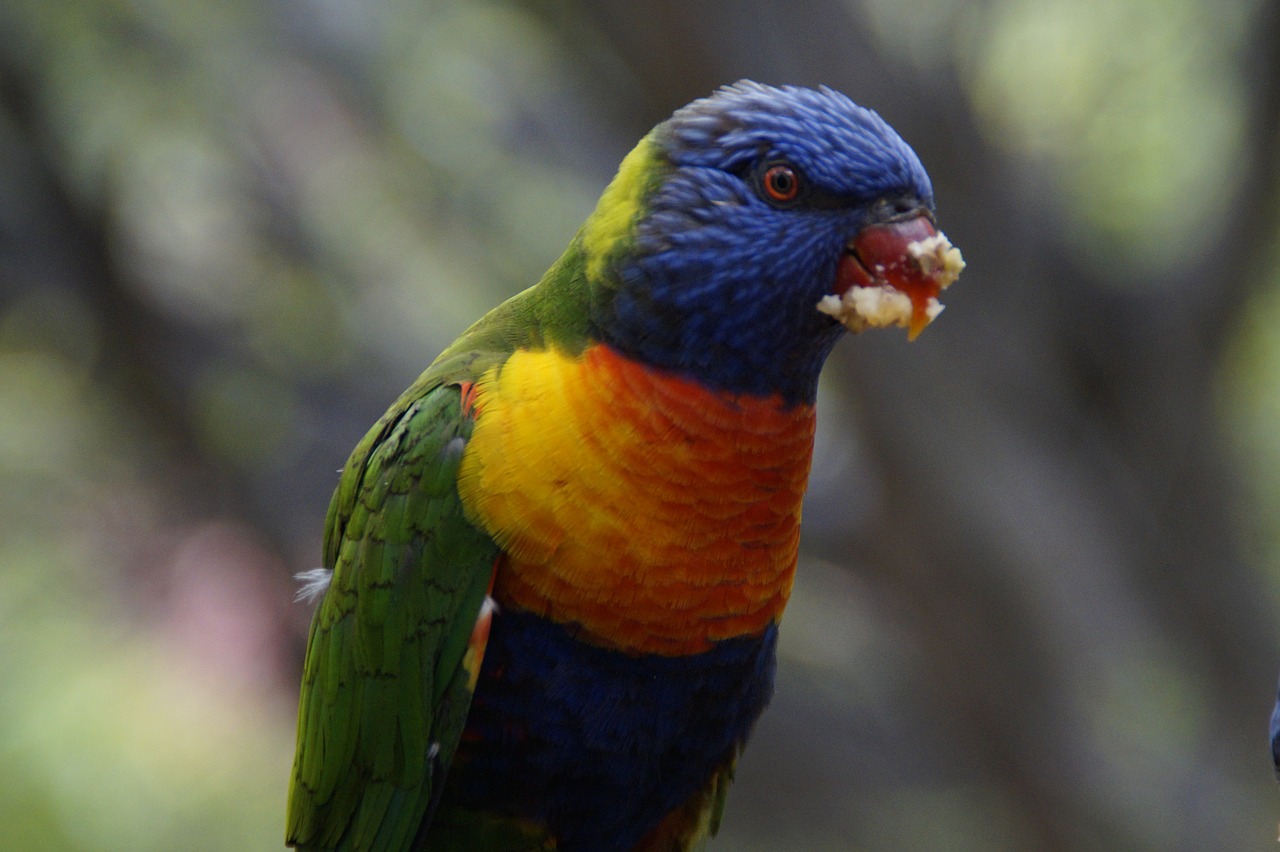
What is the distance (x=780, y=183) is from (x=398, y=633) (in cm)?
82

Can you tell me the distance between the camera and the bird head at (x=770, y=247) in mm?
1542

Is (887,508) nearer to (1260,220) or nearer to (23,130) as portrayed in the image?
(1260,220)

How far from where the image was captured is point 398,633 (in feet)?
5.49

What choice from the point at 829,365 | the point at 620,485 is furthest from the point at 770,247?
the point at 829,365

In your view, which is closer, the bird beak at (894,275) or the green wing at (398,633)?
the bird beak at (894,275)

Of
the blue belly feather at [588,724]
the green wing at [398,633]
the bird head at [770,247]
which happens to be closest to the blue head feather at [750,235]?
the bird head at [770,247]

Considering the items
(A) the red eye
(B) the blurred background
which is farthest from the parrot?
(B) the blurred background

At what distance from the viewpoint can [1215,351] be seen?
385 cm

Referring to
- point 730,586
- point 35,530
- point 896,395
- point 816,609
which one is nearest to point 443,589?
point 730,586

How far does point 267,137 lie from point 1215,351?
10.9 ft

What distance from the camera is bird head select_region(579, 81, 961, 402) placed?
1542 millimetres

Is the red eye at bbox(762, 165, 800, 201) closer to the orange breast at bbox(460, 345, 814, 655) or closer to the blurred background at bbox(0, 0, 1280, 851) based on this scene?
the orange breast at bbox(460, 345, 814, 655)

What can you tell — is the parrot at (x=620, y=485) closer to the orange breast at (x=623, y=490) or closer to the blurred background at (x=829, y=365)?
the orange breast at (x=623, y=490)

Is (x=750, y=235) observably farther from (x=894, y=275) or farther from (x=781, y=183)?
(x=894, y=275)
